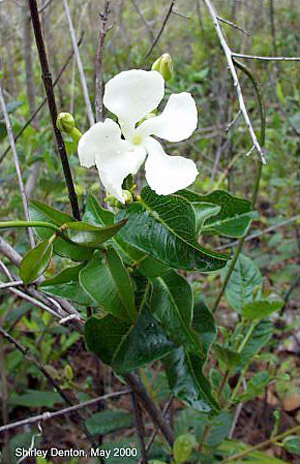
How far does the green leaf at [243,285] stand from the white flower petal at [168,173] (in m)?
0.39

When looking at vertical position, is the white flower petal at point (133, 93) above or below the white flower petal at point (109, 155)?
above

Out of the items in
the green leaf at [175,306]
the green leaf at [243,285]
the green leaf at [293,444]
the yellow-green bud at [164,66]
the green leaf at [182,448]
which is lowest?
the green leaf at [293,444]

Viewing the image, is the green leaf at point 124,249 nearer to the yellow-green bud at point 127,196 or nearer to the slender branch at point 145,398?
the yellow-green bud at point 127,196

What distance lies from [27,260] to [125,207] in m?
0.12

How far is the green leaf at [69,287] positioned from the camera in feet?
2.15

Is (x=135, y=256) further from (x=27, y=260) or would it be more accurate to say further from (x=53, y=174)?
(x=53, y=174)

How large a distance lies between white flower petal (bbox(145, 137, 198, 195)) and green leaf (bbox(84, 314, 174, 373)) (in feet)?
0.72

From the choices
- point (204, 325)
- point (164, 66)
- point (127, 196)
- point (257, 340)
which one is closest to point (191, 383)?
point (204, 325)

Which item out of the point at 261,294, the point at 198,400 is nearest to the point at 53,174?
the point at 261,294

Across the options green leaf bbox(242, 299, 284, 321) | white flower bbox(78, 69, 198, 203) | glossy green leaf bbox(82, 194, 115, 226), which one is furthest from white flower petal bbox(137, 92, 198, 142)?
green leaf bbox(242, 299, 284, 321)

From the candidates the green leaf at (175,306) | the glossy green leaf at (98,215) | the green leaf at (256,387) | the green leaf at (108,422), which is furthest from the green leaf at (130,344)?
the green leaf at (108,422)

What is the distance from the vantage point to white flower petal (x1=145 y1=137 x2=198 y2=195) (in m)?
0.55

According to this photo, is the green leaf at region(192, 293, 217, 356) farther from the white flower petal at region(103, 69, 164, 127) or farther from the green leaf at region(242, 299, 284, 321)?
the white flower petal at region(103, 69, 164, 127)

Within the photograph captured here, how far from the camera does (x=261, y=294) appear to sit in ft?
3.23
